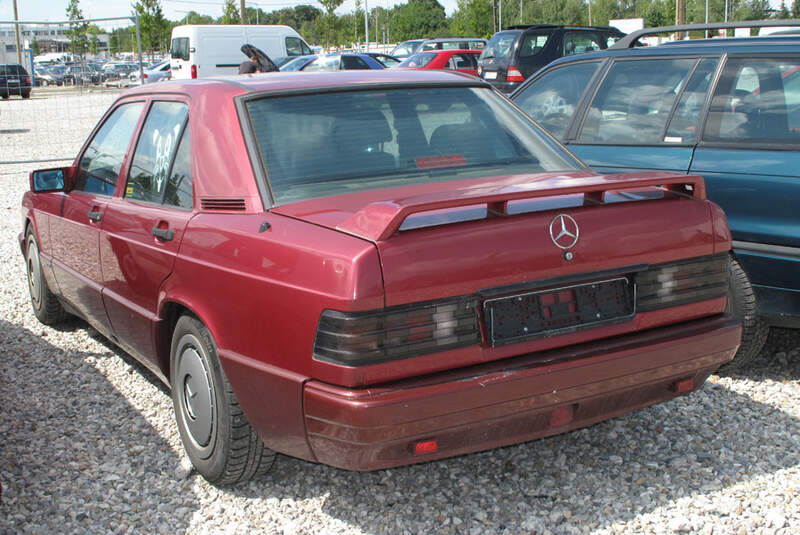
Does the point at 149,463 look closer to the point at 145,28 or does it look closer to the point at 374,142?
the point at 374,142

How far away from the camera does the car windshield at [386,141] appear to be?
3.17 metres

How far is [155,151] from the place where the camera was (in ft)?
12.5

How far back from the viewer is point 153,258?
3479 millimetres

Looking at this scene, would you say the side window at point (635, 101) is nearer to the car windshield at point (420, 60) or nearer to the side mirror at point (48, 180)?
the side mirror at point (48, 180)

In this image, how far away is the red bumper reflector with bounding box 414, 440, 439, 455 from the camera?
2.61 m

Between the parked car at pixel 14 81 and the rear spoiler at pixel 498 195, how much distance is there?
30320 millimetres

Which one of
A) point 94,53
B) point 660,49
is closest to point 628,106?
point 660,49

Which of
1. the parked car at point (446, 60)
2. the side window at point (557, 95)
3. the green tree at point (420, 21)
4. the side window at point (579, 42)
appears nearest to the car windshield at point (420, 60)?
the parked car at point (446, 60)

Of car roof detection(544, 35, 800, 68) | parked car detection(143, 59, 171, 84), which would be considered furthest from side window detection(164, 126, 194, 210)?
parked car detection(143, 59, 171, 84)

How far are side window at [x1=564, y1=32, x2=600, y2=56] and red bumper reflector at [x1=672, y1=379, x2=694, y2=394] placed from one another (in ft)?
53.5

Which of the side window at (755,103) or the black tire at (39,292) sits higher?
the side window at (755,103)

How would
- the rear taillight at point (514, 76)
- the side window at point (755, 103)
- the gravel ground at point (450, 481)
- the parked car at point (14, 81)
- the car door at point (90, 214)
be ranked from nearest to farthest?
the gravel ground at point (450, 481) → the car door at point (90, 214) → the side window at point (755, 103) → the rear taillight at point (514, 76) → the parked car at point (14, 81)

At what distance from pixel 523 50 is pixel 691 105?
44.7 feet

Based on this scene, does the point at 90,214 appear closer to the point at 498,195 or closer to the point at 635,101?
the point at 498,195
